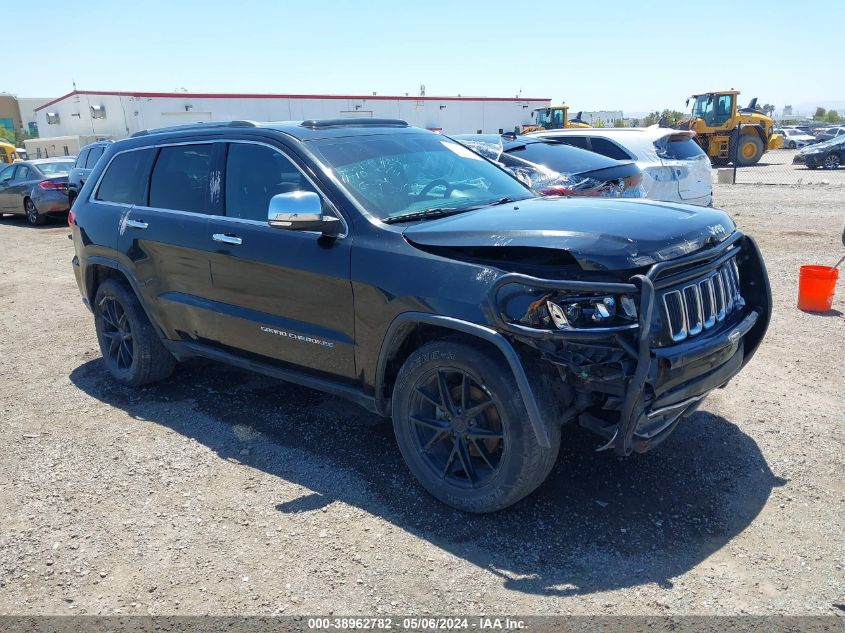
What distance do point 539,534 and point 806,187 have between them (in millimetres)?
19453

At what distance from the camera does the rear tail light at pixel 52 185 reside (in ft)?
54.4

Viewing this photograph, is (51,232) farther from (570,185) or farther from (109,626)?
(109,626)

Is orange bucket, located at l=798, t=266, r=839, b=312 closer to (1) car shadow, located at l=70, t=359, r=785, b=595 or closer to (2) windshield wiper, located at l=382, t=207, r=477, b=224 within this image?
(1) car shadow, located at l=70, t=359, r=785, b=595

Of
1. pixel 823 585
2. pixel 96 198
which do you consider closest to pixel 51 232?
pixel 96 198

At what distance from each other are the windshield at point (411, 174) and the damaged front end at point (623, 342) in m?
1.18

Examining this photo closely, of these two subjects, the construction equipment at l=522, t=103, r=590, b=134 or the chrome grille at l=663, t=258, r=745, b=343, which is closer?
the chrome grille at l=663, t=258, r=745, b=343

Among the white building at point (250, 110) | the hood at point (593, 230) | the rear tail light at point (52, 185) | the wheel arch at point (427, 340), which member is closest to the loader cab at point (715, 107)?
the white building at point (250, 110)

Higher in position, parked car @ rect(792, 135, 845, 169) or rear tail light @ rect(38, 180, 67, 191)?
rear tail light @ rect(38, 180, 67, 191)

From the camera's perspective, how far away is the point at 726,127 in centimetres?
2808

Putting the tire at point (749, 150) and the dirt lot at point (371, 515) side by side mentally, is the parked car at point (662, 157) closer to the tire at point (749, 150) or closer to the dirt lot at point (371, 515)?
the dirt lot at point (371, 515)

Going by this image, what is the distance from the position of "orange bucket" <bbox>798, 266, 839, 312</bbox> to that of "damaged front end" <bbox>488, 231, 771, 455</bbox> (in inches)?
156

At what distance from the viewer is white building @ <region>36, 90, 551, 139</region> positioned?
124 feet

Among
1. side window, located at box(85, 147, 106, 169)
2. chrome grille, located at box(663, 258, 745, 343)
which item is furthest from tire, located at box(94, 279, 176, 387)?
side window, located at box(85, 147, 106, 169)

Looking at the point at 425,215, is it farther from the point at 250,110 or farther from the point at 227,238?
the point at 250,110
